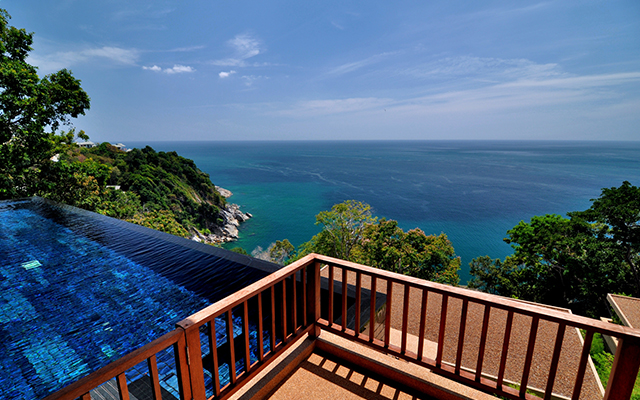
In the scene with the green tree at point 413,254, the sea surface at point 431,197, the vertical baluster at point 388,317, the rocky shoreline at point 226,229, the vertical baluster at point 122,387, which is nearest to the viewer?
the vertical baluster at point 122,387

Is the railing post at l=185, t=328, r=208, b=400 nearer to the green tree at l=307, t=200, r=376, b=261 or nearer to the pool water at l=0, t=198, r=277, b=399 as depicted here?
the pool water at l=0, t=198, r=277, b=399

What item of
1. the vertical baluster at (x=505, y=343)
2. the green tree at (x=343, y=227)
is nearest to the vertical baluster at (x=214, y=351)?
the vertical baluster at (x=505, y=343)

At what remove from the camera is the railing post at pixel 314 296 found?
226cm

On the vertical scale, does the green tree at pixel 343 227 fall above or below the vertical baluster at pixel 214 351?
below

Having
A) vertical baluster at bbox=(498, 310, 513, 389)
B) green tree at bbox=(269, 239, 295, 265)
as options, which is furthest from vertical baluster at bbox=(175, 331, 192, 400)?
green tree at bbox=(269, 239, 295, 265)

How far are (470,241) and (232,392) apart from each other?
3307cm

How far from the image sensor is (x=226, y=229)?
3150 centimetres

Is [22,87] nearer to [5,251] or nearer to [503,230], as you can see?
[5,251]

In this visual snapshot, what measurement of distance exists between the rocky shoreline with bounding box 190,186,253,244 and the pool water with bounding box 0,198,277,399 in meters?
20.0

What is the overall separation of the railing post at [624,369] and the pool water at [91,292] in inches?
108

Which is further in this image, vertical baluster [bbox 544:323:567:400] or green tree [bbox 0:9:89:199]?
green tree [bbox 0:9:89:199]

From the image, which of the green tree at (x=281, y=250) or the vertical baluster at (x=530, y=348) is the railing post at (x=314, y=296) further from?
the green tree at (x=281, y=250)

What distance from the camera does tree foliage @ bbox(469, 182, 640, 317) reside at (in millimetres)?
13680

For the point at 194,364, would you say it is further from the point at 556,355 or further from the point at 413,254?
the point at 413,254
